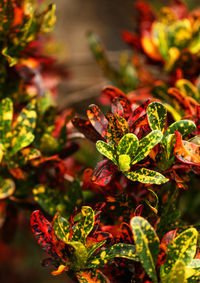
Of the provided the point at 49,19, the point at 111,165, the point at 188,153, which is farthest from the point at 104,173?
the point at 49,19

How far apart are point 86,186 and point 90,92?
2.12 feet

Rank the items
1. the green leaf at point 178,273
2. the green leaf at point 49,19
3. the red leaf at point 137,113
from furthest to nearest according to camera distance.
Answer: the green leaf at point 49,19
the red leaf at point 137,113
the green leaf at point 178,273

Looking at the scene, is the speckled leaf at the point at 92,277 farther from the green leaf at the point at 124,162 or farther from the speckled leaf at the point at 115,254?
the green leaf at the point at 124,162

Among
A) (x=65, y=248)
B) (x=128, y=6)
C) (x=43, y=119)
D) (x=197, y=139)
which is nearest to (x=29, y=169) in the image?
(x=43, y=119)

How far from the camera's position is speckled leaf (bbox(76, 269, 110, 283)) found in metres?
0.47

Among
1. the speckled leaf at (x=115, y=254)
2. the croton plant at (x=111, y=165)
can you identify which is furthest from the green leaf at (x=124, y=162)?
the speckled leaf at (x=115, y=254)

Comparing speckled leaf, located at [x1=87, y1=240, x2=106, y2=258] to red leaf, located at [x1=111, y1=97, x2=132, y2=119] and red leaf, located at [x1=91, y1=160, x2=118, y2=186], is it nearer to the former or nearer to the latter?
red leaf, located at [x1=91, y1=160, x2=118, y2=186]

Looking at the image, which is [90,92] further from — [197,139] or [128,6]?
[128,6]

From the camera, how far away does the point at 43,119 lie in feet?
2.21

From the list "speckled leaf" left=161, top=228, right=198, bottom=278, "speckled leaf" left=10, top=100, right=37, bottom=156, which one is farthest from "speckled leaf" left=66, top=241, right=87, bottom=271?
"speckled leaf" left=10, top=100, right=37, bottom=156

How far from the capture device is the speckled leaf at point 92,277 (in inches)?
18.5

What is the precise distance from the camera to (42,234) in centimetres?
49

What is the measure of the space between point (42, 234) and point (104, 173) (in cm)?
12

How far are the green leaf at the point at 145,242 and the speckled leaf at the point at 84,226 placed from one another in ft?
0.23
